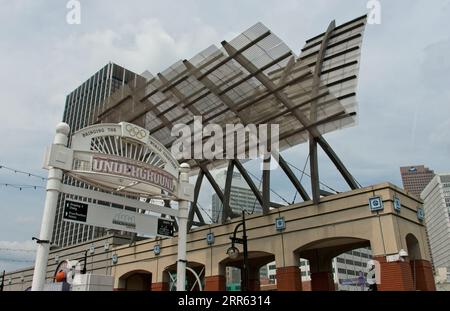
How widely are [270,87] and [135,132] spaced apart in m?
10.1

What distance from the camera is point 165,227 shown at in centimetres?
2322

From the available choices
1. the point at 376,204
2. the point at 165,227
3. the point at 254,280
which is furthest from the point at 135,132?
the point at 254,280

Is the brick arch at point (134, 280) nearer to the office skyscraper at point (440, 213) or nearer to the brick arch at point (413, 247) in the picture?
the brick arch at point (413, 247)

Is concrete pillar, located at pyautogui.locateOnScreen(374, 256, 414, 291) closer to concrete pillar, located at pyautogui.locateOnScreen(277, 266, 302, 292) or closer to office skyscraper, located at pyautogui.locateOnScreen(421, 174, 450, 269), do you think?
concrete pillar, located at pyautogui.locateOnScreen(277, 266, 302, 292)

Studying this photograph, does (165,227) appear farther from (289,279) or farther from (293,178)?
(293,178)

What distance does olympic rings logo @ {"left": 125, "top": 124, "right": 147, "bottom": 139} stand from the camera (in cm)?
2245

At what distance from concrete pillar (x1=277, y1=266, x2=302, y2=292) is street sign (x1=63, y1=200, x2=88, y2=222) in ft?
45.4

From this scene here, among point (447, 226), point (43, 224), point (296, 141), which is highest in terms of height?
point (447, 226)

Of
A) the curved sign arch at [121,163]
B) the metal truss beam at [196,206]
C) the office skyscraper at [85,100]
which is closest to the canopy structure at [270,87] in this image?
the metal truss beam at [196,206]

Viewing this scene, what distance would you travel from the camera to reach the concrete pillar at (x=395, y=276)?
21484mm
